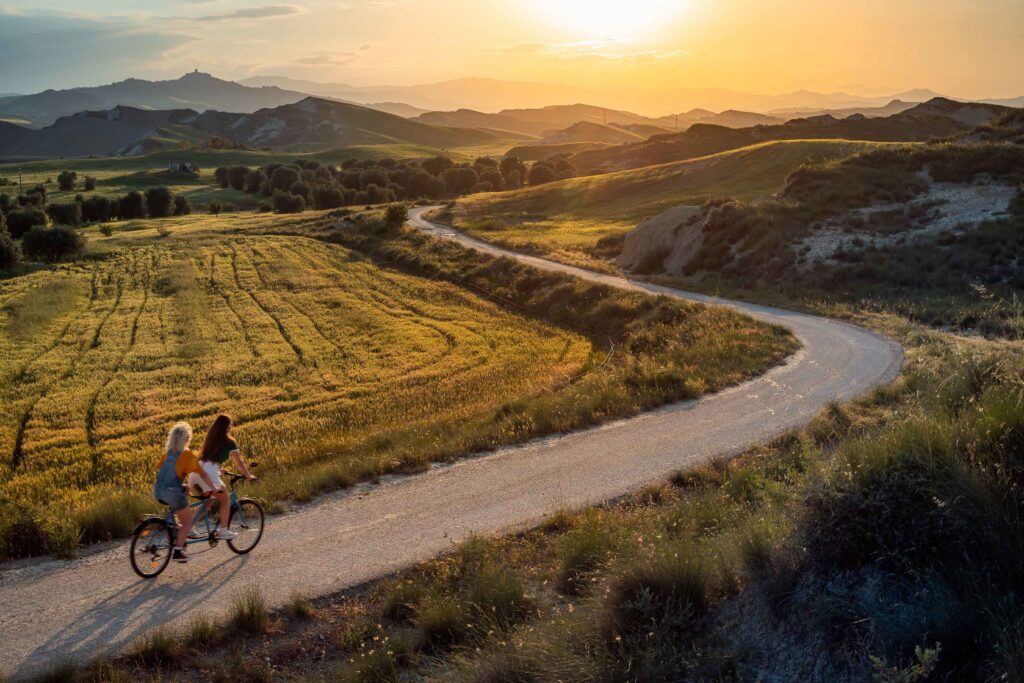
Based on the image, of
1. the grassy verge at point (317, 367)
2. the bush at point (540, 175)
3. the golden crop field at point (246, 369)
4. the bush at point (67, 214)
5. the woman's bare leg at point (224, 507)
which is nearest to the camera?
the woman's bare leg at point (224, 507)

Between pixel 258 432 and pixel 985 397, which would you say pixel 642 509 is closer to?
pixel 985 397

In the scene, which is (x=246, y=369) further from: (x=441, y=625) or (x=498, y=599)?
(x=498, y=599)

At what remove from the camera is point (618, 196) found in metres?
91.9

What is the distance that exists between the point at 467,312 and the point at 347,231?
129 ft

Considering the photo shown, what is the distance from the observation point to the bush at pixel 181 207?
120375 mm

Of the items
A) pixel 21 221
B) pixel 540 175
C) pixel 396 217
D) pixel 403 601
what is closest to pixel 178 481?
pixel 403 601

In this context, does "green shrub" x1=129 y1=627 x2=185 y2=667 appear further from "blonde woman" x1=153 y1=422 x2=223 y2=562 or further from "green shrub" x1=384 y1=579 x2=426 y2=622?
"green shrub" x1=384 y1=579 x2=426 y2=622

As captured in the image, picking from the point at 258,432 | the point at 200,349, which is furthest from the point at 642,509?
A: the point at 200,349

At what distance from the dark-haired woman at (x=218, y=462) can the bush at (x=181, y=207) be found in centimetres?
12229

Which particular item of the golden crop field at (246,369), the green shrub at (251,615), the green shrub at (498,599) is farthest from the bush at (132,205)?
the green shrub at (498,599)

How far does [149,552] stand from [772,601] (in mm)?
9216

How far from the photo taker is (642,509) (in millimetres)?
12359

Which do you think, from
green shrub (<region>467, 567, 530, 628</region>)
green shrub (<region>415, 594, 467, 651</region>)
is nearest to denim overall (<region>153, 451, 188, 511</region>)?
green shrub (<region>415, 594, 467, 651</region>)

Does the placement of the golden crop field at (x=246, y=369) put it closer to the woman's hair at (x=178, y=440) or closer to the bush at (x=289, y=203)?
the woman's hair at (x=178, y=440)
